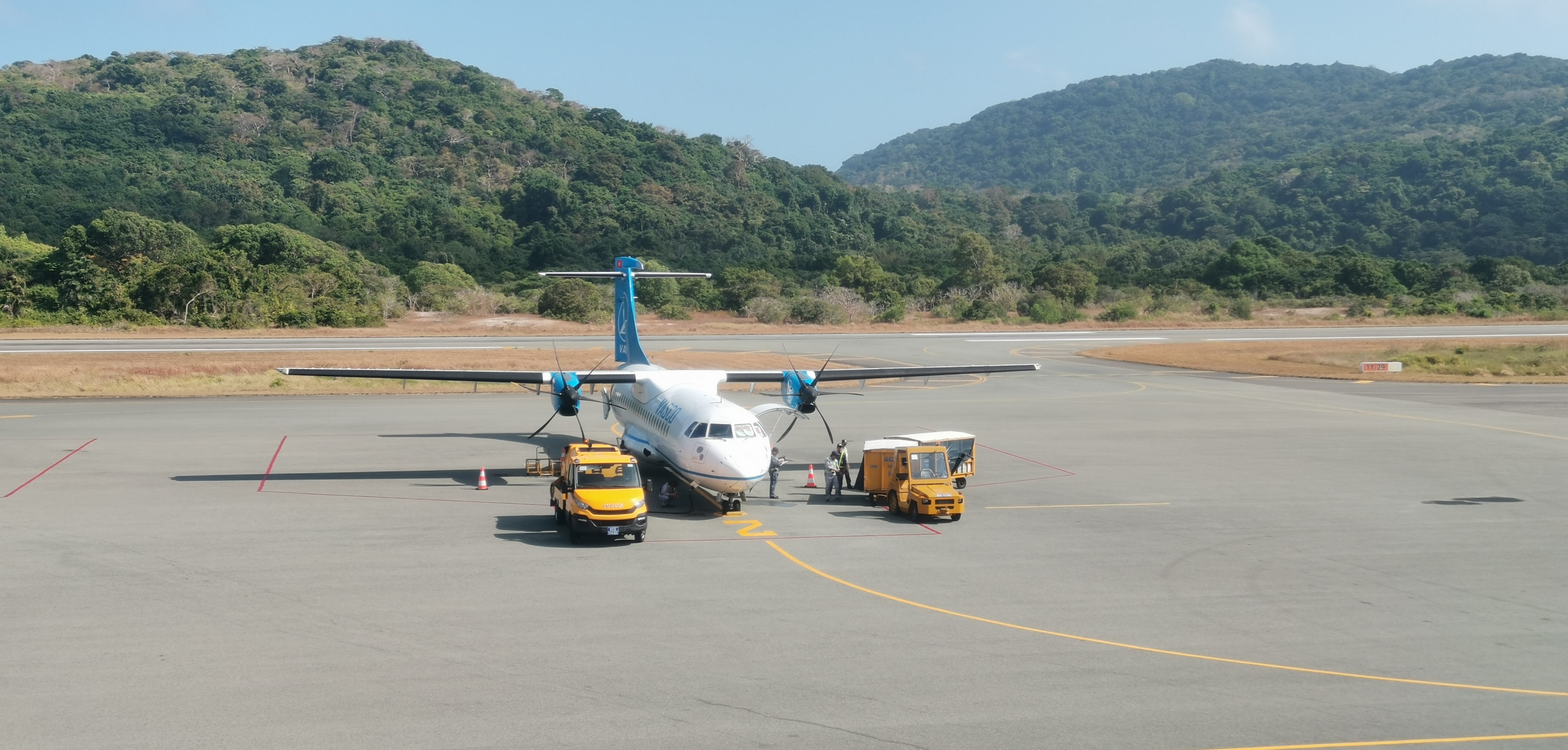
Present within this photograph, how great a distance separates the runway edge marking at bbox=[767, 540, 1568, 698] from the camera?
12.2m

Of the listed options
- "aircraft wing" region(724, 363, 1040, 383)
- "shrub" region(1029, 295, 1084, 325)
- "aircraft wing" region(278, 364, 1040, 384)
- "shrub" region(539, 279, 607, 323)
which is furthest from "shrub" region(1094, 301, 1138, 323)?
"aircraft wing" region(278, 364, 1040, 384)

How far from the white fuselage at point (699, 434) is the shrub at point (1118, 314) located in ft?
245

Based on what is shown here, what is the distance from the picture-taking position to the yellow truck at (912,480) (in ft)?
70.9

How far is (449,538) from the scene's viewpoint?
19.7 m

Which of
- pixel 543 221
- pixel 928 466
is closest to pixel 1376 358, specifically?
pixel 928 466

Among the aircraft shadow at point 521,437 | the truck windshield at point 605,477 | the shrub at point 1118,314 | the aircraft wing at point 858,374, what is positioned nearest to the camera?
the truck windshield at point 605,477

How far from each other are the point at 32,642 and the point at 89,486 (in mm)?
12814

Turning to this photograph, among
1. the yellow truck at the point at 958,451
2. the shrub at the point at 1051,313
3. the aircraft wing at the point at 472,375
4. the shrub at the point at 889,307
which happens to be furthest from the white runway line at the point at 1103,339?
the aircraft wing at the point at 472,375

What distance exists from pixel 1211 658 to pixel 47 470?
27.3 metres

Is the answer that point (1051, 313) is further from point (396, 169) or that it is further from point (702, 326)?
point (396, 169)

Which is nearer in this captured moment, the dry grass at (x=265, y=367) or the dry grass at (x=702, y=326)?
the dry grass at (x=265, y=367)

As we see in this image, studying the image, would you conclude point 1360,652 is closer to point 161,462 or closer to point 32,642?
point 32,642

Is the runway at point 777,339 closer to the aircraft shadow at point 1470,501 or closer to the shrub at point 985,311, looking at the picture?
the shrub at point 985,311

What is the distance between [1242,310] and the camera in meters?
96.6
